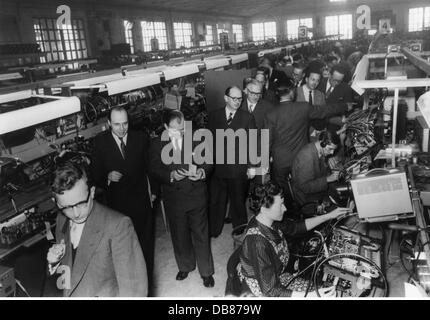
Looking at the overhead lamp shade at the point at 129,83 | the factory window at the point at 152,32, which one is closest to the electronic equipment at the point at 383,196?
the overhead lamp shade at the point at 129,83

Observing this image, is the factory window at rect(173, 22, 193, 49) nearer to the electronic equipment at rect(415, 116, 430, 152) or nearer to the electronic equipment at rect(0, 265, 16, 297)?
the electronic equipment at rect(415, 116, 430, 152)

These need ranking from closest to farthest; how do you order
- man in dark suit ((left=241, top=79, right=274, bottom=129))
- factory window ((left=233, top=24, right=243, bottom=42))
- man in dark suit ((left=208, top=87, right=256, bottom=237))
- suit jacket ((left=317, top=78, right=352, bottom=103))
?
man in dark suit ((left=208, top=87, right=256, bottom=237)), man in dark suit ((left=241, top=79, right=274, bottom=129)), suit jacket ((left=317, top=78, right=352, bottom=103)), factory window ((left=233, top=24, right=243, bottom=42))

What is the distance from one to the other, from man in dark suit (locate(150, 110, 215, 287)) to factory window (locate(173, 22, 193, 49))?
18.1 m

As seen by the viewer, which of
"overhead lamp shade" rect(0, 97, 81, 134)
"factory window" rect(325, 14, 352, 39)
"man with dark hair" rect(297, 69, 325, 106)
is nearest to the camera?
"overhead lamp shade" rect(0, 97, 81, 134)

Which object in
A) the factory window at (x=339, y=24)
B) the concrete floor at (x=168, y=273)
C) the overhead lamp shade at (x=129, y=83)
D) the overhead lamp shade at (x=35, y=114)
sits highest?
the factory window at (x=339, y=24)

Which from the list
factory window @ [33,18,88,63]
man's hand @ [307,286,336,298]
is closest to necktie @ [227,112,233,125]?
man's hand @ [307,286,336,298]

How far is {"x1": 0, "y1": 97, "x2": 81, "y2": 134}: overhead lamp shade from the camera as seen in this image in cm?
199

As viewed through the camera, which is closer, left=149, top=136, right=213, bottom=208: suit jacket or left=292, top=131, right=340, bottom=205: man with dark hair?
left=149, top=136, right=213, bottom=208: suit jacket

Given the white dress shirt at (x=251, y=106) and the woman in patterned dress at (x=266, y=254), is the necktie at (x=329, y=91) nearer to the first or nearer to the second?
the white dress shirt at (x=251, y=106)

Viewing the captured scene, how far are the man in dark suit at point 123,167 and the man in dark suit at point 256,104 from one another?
1.48 m

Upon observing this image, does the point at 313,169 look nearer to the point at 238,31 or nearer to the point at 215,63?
the point at 215,63

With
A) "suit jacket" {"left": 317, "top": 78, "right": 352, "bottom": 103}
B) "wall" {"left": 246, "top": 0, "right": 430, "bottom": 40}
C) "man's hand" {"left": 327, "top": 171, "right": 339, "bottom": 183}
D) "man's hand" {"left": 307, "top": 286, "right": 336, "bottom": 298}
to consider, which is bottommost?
"man's hand" {"left": 307, "top": 286, "right": 336, "bottom": 298}

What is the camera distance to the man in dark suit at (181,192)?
10.6 feet
